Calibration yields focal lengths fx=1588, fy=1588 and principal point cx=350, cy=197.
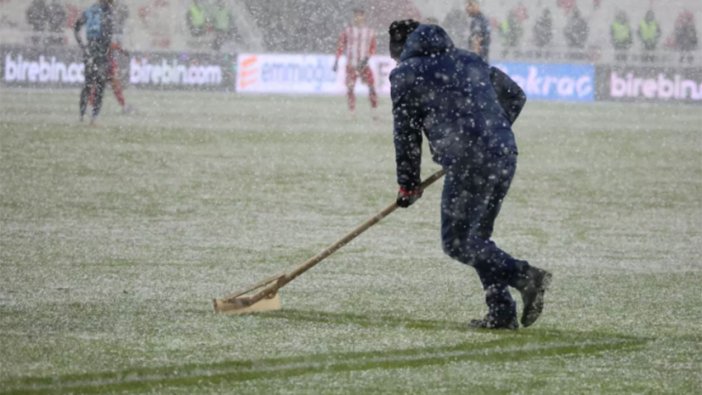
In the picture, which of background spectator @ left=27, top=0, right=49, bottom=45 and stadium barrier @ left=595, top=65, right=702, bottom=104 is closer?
background spectator @ left=27, top=0, right=49, bottom=45

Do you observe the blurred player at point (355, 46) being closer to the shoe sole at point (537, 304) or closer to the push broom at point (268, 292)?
the push broom at point (268, 292)

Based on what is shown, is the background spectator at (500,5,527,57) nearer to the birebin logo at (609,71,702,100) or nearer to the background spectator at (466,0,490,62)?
the birebin logo at (609,71,702,100)

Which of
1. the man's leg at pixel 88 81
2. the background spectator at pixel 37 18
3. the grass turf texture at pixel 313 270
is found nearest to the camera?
the grass turf texture at pixel 313 270

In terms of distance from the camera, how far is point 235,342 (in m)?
7.21

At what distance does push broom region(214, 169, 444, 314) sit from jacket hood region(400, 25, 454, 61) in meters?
0.73

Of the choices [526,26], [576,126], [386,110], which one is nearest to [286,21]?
[526,26]

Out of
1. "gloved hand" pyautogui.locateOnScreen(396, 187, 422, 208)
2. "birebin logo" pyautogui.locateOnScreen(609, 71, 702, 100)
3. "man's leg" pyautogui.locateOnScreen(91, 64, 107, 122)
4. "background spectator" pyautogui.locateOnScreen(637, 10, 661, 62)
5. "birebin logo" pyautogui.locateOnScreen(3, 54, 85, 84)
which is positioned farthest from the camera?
"background spectator" pyautogui.locateOnScreen(637, 10, 661, 62)

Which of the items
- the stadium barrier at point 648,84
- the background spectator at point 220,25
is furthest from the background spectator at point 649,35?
the background spectator at point 220,25

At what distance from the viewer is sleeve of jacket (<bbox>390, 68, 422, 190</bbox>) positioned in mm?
7363

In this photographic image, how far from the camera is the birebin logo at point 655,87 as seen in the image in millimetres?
38250

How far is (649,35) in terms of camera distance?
40.0 meters

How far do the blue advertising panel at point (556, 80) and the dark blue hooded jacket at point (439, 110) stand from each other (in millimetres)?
31130

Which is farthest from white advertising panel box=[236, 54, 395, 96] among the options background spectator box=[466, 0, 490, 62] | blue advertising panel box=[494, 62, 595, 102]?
background spectator box=[466, 0, 490, 62]

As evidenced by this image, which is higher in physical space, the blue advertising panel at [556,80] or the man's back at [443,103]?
the man's back at [443,103]
